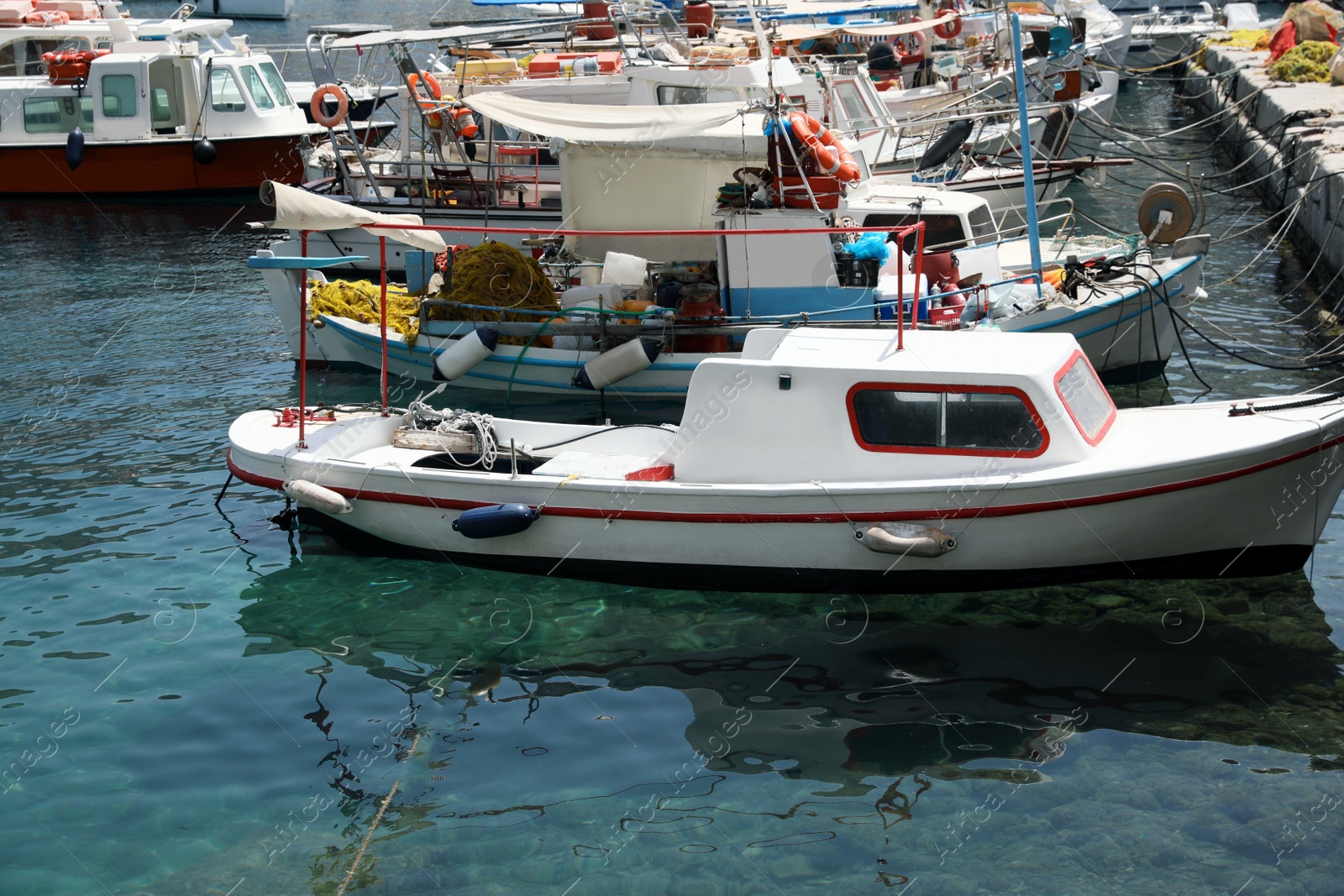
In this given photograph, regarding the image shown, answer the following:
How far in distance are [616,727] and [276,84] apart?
2206cm

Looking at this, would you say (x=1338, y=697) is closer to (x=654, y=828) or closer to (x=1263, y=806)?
(x=1263, y=806)

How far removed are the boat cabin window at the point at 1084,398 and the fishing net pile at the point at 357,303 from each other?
316 inches

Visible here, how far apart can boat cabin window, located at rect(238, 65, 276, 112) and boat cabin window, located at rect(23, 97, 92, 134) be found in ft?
10.4

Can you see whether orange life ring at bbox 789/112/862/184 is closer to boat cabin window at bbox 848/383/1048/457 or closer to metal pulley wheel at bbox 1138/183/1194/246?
metal pulley wheel at bbox 1138/183/1194/246

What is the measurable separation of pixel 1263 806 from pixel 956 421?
300 centimetres

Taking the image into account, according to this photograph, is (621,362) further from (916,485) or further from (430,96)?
(430,96)

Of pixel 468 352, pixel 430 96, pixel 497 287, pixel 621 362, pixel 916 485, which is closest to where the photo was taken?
pixel 916 485

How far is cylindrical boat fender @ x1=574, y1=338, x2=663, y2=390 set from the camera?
12.6 m

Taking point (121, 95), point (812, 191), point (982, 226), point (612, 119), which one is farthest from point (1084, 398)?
point (121, 95)

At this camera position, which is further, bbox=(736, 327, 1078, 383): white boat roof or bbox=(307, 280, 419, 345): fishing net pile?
A: bbox=(307, 280, 419, 345): fishing net pile

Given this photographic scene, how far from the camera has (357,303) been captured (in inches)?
573

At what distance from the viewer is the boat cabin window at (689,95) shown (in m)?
15.4

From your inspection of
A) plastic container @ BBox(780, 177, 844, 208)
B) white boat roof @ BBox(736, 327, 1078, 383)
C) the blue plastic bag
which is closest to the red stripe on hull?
plastic container @ BBox(780, 177, 844, 208)

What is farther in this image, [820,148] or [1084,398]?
[820,148]
